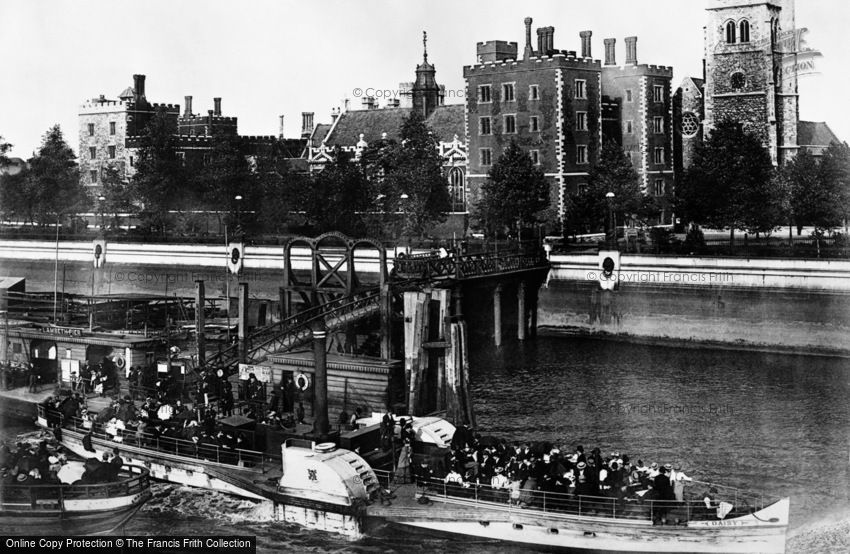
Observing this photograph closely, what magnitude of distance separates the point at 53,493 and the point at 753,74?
259 ft

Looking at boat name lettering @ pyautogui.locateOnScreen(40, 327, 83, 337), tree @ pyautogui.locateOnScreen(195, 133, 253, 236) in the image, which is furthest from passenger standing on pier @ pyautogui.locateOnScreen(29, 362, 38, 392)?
tree @ pyautogui.locateOnScreen(195, 133, 253, 236)

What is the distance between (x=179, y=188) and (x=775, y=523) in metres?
72.4

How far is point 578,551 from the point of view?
27.9 metres

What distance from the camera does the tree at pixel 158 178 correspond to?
90375 mm

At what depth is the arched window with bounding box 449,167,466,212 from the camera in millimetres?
91375

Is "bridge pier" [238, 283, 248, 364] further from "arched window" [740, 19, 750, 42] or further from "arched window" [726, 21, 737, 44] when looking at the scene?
"arched window" [740, 19, 750, 42]

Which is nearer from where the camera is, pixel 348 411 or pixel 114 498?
pixel 114 498

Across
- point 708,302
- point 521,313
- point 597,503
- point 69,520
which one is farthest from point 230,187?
point 597,503

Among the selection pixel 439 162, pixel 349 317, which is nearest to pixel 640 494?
pixel 349 317

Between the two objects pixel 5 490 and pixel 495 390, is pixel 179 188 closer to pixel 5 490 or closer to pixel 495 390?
pixel 495 390

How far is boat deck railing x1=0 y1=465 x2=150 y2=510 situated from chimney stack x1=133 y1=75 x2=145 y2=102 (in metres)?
85.9

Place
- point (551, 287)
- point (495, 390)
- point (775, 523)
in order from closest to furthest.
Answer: point (775, 523)
point (495, 390)
point (551, 287)

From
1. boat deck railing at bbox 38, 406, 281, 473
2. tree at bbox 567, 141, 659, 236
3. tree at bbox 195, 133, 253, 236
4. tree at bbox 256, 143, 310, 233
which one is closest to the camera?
boat deck railing at bbox 38, 406, 281, 473

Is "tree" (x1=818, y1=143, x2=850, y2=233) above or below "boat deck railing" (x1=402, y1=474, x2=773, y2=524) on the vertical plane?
above
